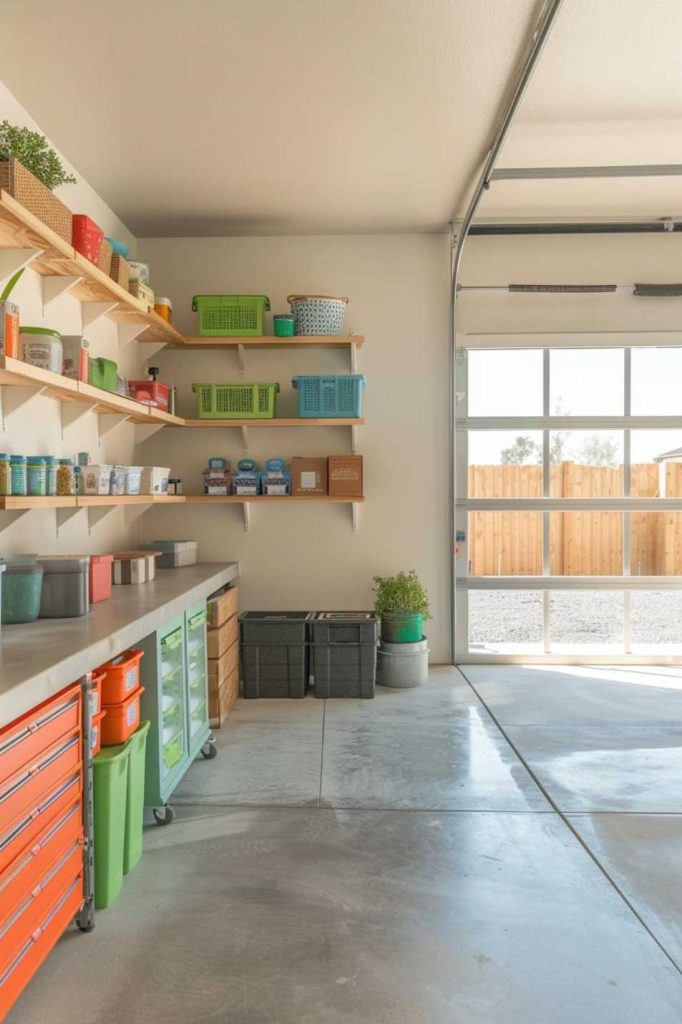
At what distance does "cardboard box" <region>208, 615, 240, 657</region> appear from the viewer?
13.8 ft

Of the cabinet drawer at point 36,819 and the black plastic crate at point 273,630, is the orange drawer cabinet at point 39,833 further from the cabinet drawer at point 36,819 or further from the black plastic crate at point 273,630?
the black plastic crate at point 273,630

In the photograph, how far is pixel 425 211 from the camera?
5133 millimetres

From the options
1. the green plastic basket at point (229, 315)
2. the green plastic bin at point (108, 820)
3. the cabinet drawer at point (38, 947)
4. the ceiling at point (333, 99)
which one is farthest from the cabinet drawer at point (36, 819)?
the green plastic basket at point (229, 315)

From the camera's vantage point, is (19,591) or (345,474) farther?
(345,474)

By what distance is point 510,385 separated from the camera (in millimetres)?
5715

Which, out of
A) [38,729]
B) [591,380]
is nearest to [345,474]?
[591,380]

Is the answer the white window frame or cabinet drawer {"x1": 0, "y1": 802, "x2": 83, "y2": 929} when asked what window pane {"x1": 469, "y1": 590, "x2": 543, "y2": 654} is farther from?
Answer: cabinet drawer {"x1": 0, "y1": 802, "x2": 83, "y2": 929}

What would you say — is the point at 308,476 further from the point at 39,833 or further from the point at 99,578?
the point at 39,833

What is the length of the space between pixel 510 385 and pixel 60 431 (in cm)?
348

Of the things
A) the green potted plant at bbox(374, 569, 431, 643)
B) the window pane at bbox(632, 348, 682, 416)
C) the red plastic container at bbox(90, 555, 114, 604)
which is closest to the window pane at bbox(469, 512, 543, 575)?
the green potted plant at bbox(374, 569, 431, 643)

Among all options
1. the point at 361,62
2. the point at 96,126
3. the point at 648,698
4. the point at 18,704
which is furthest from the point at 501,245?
the point at 18,704

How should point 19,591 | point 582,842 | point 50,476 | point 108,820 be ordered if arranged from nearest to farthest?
point 108,820 → point 19,591 → point 582,842 → point 50,476

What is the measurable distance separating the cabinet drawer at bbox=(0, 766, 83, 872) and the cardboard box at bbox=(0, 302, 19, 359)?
1.57 metres

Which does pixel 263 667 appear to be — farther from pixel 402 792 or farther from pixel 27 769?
pixel 27 769
